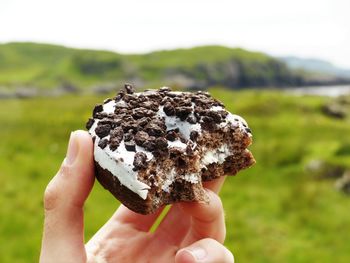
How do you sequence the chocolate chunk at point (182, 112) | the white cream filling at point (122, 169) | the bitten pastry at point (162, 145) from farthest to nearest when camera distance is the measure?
the chocolate chunk at point (182, 112), the bitten pastry at point (162, 145), the white cream filling at point (122, 169)

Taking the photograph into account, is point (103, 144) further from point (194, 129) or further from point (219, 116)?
point (219, 116)

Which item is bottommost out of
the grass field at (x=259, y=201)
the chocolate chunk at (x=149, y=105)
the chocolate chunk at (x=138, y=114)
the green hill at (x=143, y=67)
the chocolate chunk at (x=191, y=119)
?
the green hill at (x=143, y=67)

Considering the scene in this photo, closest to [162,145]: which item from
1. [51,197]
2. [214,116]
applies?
[214,116]

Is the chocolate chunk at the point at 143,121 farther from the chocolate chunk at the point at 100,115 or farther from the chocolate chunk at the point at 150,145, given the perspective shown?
the chocolate chunk at the point at 100,115

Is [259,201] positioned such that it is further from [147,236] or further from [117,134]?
[117,134]

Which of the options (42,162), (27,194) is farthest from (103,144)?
(42,162)

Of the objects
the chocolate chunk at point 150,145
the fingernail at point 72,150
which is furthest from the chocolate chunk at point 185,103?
the fingernail at point 72,150

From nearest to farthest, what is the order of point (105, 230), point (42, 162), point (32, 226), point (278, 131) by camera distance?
point (105, 230) → point (32, 226) → point (42, 162) → point (278, 131)
